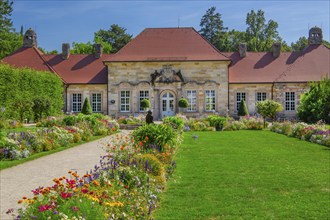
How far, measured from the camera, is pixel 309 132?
58.6 ft

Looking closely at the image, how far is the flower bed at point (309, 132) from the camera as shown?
16219 mm

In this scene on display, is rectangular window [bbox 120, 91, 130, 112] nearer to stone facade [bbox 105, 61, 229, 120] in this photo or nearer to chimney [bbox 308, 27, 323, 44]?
stone facade [bbox 105, 61, 229, 120]

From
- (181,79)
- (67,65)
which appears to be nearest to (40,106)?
(67,65)

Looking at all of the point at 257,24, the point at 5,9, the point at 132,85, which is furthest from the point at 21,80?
the point at 257,24

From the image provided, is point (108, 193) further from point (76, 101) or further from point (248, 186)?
point (76, 101)

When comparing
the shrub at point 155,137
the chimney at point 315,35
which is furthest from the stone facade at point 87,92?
the shrub at point 155,137

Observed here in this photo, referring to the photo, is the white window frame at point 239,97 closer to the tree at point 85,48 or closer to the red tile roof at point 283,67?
the red tile roof at point 283,67

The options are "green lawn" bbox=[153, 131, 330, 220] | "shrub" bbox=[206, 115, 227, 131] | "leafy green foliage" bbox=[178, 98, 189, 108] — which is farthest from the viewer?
"leafy green foliage" bbox=[178, 98, 189, 108]

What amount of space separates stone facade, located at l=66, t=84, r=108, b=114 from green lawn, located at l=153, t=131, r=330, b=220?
71.6 ft

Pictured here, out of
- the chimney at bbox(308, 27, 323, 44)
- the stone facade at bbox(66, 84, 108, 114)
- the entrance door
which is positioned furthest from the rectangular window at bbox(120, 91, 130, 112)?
the chimney at bbox(308, 27, 323, 44)

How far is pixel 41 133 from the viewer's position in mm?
14695

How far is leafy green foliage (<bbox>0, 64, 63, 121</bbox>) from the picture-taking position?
24.4 metres

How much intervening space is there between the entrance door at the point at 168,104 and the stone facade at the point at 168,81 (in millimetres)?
90

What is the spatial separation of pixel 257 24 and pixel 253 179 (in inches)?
2264
